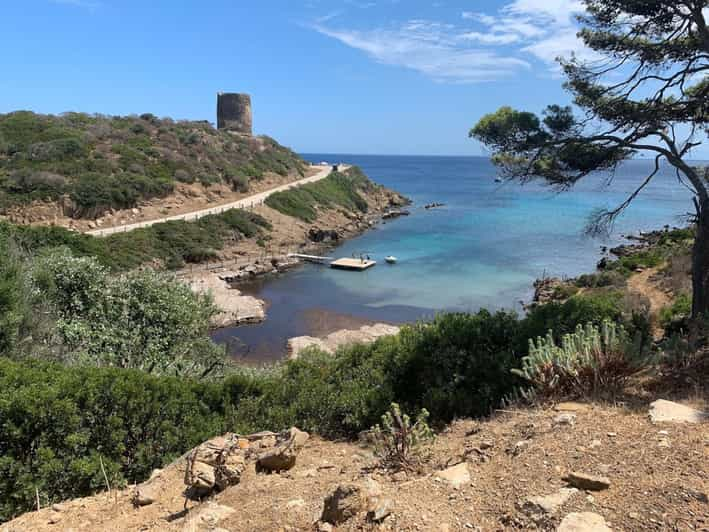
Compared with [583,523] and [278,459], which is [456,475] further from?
[278,459]

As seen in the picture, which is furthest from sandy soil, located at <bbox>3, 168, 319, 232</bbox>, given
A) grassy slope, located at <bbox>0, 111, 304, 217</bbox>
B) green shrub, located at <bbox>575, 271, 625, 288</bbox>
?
green shrub, located at <bbox>575, 271, 625, 288</bbox>

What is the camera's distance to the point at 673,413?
4.74m

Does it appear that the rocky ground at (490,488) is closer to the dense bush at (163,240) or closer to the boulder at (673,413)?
the boulder at (673,413)

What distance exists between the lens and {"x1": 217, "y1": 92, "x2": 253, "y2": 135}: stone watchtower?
247 ft

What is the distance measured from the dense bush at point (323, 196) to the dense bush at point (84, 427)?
42.5m

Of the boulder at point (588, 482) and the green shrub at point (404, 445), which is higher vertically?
the boulder at point (588, 482)

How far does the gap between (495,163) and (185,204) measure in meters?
37.2

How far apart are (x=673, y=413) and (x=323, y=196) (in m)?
55.6

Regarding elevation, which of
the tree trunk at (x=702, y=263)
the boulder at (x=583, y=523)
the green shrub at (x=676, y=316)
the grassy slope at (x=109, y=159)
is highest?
the grassy slope at (x=109, y=159)

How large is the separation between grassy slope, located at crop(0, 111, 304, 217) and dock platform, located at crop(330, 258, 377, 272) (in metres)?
17.4

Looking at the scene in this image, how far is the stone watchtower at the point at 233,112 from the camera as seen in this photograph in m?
75.4

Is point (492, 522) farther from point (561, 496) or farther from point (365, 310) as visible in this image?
point (365, 310)

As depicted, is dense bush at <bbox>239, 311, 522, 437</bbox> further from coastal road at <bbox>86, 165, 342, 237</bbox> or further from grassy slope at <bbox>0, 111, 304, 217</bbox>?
grassy slope at <bbox>0, 111, 304, 217</bbox>

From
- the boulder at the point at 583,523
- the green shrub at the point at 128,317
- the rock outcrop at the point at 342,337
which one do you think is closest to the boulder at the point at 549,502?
the boulder at the point at 583,523
